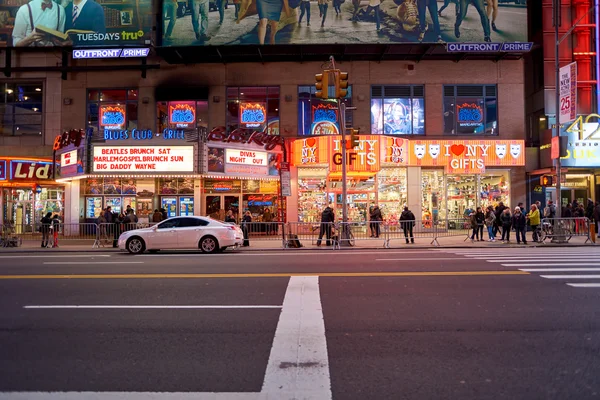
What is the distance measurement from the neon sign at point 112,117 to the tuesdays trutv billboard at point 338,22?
495 cm

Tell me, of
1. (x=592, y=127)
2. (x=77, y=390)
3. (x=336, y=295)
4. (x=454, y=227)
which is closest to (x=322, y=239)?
(x=454, y=227)

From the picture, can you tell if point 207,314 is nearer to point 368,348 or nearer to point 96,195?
point 368,348

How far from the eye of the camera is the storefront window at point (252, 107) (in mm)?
26641

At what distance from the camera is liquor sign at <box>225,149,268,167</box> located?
23100 millimetres

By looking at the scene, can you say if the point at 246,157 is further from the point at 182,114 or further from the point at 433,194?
the point at 433,194

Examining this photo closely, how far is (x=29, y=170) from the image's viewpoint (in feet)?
85.0

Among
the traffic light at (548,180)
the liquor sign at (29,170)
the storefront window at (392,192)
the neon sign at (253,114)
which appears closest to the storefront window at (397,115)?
the storefront window at (392,192)

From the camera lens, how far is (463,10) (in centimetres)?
2569

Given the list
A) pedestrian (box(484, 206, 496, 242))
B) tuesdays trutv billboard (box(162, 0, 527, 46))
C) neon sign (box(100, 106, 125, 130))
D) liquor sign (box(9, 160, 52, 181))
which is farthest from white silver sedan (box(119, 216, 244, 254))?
tuesdays trutv billboard (box(162, 0, 527, 46))

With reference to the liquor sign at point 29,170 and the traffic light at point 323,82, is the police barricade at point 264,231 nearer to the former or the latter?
the traffic light at point 323,82

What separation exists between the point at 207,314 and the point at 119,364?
2.16 metres

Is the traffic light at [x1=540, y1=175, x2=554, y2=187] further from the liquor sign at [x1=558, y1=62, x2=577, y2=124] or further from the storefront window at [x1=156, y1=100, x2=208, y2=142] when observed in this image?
the storefront window at [x1=156, y1=100, x2=208, y2=142]

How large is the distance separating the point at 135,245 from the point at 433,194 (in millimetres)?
17255

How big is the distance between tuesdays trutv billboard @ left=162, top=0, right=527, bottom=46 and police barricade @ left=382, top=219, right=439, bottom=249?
11743mm
